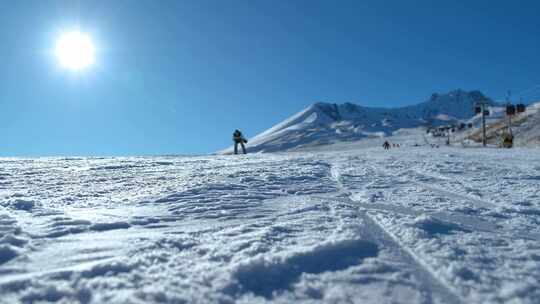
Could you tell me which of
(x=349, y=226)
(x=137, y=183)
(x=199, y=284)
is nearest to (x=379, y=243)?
(x=349, y=226)

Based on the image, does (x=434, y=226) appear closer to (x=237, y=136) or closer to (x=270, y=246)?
(x=270, y=246)

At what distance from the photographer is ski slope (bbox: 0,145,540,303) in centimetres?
246

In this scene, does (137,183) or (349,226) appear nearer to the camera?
(349,226)

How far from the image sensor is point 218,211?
474 cm

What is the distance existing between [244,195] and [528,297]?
163 inches

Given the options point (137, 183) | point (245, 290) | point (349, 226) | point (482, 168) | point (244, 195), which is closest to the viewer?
point (245, 290)

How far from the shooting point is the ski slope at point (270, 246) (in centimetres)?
246

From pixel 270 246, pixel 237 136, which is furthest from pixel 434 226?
pixel 237 136

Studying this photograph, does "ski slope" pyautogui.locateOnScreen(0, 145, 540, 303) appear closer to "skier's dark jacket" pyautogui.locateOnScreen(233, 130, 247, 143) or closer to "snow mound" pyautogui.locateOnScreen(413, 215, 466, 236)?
"snow mound" pyautogui.locateOnScreen(413, 215, 466, 236)

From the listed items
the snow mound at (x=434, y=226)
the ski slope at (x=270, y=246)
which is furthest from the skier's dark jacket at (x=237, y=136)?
the snow mound at (x=434, y=226)

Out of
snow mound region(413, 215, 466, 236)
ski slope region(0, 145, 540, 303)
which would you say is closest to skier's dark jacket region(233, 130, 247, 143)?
ski slope region(0, 145, 540, 303)

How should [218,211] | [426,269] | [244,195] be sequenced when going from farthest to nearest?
[244,195] → [218,211] → [426,269]

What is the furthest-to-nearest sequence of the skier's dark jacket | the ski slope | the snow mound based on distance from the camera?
1. the skier's dark jacket
2. the snow mound
3. the ski slope

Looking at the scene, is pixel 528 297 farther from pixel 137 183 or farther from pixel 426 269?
pixel 137 183
